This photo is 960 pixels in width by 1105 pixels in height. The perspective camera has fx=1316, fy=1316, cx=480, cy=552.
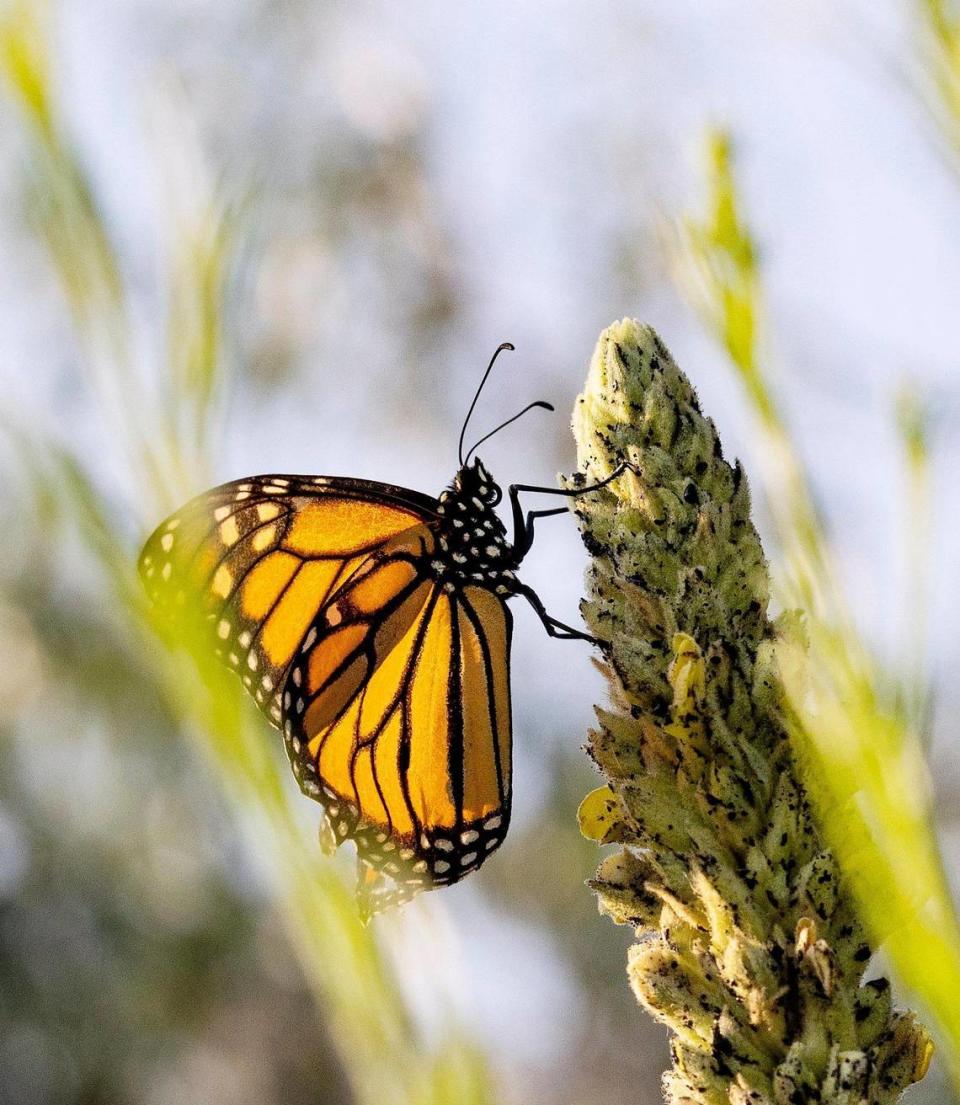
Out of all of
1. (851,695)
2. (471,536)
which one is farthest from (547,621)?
(851,695)

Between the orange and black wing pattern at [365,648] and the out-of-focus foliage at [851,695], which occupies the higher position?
the orange and black wing pattern at [365,648]

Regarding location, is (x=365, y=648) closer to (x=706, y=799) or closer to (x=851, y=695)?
(x=706, y=799)

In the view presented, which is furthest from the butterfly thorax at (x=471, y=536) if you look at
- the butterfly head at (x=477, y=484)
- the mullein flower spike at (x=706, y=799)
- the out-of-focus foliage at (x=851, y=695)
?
the out-of-focus foliage at (x=851, y=695)

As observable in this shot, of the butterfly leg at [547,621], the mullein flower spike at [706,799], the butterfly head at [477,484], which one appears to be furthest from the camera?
the butterfly head at [477,484]

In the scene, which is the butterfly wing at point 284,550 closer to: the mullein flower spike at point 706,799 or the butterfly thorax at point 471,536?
the butterfly thorax at point 471,536

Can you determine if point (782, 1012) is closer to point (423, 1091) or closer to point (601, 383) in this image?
point (423, 1091)

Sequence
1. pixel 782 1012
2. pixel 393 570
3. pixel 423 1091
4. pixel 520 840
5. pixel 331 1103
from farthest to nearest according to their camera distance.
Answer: pixel 331 1103, pixel 520 840, pixel 393 570, pixel 782 1012, pixel 423 1091

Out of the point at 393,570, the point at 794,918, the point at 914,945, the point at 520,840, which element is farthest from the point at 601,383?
the point at 520,840

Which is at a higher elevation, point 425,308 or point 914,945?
point 425,308
